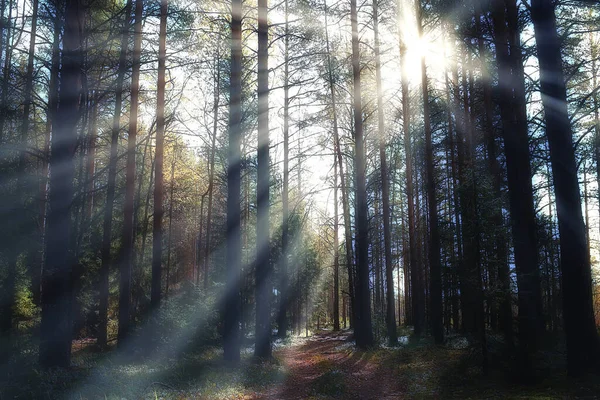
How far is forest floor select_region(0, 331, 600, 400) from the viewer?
6.32 m

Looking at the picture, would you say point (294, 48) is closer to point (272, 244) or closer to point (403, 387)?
point (272, 244)

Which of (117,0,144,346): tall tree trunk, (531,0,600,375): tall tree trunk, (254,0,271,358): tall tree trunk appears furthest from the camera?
(117,0,144,346): tall tree trunk

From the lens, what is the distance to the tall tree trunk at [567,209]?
7.14 m

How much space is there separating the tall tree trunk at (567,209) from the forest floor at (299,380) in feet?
2.14

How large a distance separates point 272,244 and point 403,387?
13.1 meters

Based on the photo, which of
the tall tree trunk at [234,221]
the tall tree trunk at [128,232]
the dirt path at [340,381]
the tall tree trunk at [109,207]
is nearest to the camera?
the dirt path at [340,381]

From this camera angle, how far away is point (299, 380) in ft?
31.8

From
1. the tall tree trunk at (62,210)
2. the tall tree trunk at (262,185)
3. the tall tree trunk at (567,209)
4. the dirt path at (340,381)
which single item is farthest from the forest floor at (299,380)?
the tall tree trunk at (262,185)

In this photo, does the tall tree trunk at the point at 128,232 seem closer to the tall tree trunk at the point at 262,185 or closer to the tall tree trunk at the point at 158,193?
the tall tree trunk at the point at 158,193

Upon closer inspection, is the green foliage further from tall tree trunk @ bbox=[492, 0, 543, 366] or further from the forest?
tall tree trunk @ bbox=[492, 0, 543, 366]

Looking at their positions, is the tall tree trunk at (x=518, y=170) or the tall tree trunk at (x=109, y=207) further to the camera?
the tall tree trunk at (x=109, y=207)

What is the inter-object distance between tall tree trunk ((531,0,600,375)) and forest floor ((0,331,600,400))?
2.14ft

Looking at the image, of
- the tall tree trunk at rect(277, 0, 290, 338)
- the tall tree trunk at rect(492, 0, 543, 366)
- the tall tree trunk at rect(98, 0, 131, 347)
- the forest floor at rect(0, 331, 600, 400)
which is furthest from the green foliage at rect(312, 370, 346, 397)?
the tall tree trunk at rect(277, 0, 290, 338)

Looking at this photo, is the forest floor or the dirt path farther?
the dirt path
